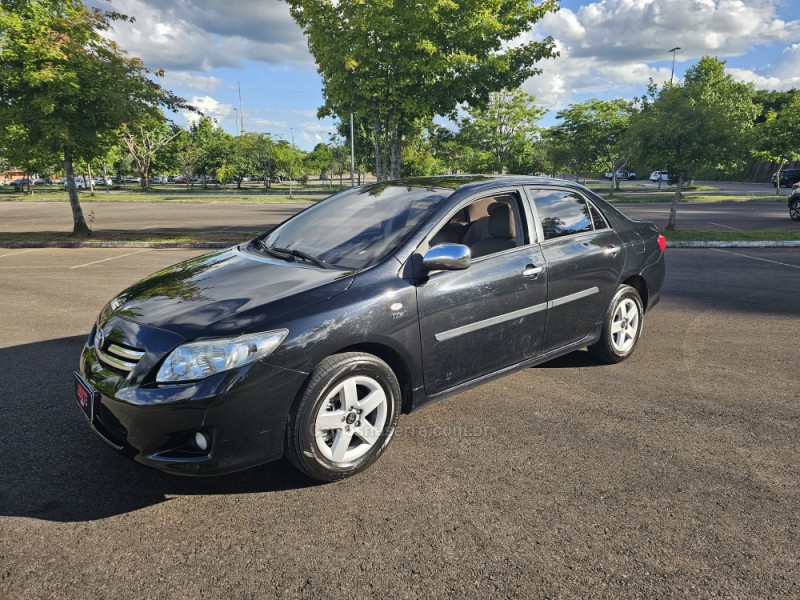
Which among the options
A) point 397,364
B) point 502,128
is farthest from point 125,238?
point 502,128

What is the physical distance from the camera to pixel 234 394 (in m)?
2.69

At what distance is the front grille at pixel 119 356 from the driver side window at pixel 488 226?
6.40 feet

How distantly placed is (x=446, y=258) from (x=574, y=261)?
1493 millimetres

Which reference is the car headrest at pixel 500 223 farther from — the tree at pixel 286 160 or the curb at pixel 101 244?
the tree at pixel 286 160

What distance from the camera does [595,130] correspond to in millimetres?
36531

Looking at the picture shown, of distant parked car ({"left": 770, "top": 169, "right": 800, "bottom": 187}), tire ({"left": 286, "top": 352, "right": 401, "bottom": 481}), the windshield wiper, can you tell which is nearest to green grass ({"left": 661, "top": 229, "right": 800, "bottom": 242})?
the windshield wiper

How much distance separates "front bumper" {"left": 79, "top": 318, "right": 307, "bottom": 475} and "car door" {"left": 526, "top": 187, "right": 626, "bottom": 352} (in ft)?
7.08

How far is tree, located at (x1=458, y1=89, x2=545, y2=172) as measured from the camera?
36125 mm

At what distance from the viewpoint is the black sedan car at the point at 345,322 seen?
8.98ft

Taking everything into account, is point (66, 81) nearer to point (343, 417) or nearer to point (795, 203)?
point (343, 417)

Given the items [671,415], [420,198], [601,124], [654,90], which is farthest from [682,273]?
[601,124]

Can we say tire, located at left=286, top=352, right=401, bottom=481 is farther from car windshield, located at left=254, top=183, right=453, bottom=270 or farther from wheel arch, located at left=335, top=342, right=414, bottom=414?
car windshield, located at left=254, top=183, right=453, bottom=270

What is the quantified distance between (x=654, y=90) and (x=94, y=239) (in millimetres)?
19279

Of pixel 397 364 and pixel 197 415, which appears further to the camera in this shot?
pixel 397 364
